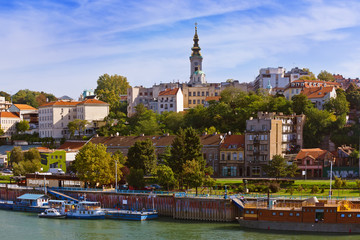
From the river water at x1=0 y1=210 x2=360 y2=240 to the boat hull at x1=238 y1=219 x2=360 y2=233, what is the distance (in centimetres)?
123

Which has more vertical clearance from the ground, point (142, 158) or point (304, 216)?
point (142, 158)

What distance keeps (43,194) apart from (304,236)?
4168 cm

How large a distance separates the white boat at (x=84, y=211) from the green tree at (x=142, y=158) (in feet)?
41.7

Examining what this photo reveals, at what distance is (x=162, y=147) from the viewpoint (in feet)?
323

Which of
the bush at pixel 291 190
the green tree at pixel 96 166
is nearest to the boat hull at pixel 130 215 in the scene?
Answer: the green tree at pixel 96 166

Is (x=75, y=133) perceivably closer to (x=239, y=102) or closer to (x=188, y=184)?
(x=239, y=102)

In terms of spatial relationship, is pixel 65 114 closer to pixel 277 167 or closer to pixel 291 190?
pixel 277 167

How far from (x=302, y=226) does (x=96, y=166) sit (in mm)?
32157

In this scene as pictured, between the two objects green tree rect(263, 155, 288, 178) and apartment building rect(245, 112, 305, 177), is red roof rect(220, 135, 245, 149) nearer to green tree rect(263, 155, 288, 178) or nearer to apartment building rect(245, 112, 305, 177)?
apartment building rect(245, 112, 305, 177)

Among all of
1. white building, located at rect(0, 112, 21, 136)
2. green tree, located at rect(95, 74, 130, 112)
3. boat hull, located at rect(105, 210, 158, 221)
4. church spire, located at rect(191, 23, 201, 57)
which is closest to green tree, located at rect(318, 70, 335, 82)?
church spire, located at rect(191, 23, 201, 57)

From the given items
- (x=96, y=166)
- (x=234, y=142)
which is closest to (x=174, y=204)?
(x=96, y=166)

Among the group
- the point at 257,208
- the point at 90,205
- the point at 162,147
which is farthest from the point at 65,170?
the point at 257,208

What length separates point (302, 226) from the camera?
5812 centimetres

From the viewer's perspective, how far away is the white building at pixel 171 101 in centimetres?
13850
